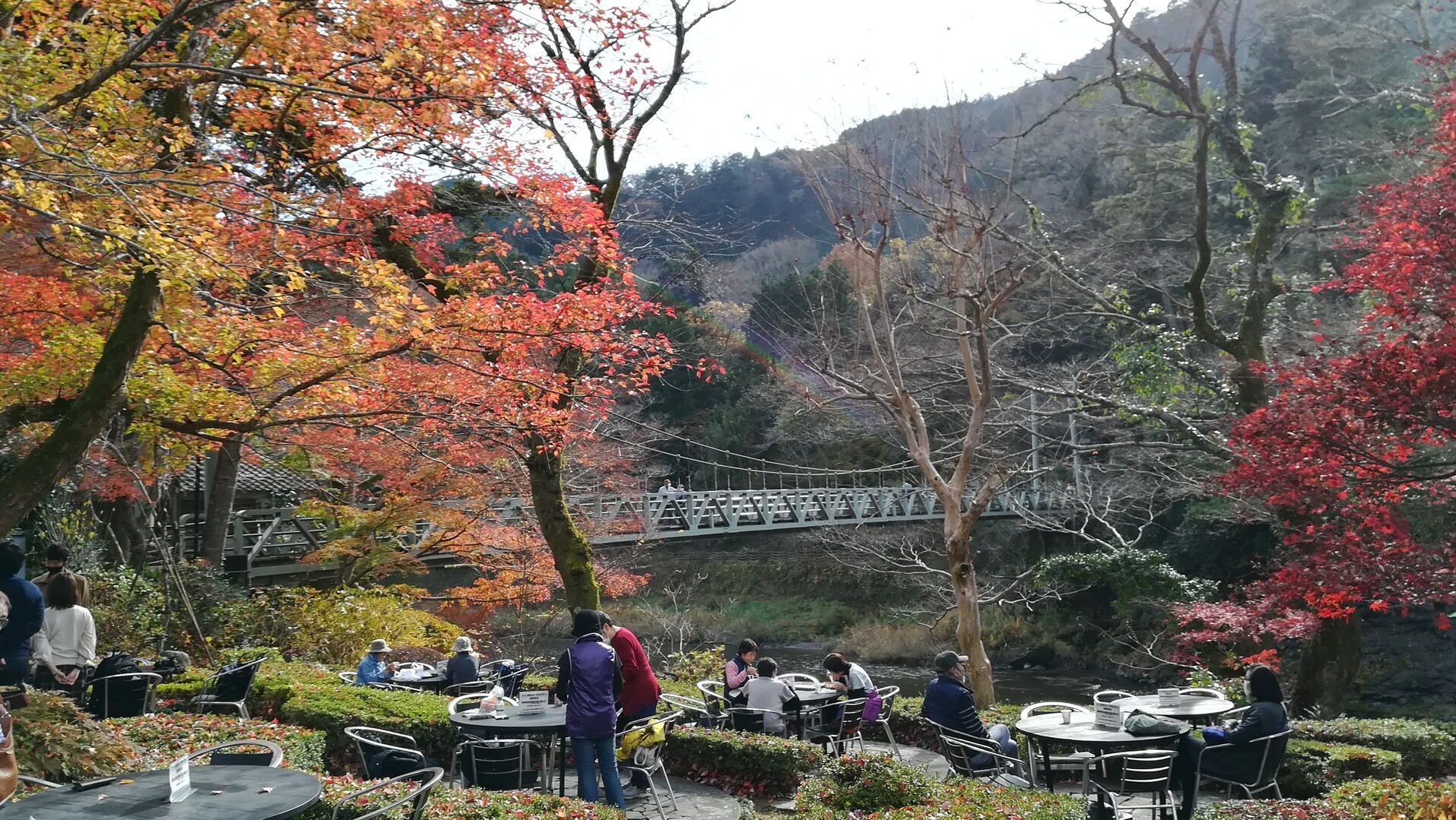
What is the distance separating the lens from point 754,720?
616 cm

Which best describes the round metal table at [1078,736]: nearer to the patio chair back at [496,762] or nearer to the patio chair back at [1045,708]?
the patio chair back at [1045,708]

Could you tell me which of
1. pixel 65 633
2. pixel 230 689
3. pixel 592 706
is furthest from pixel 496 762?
pixel 65 633

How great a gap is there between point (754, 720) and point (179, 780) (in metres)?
3.83

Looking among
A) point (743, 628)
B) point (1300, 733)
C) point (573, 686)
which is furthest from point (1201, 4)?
point (743, 628)

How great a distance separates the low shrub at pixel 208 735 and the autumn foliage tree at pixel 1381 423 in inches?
238

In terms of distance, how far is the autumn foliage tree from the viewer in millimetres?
5449

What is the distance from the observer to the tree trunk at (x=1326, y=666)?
8.28 meters

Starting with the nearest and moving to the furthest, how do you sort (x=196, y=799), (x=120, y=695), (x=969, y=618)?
(x=196, y=799)
(x=120, y=695)
(x=969, y=618)

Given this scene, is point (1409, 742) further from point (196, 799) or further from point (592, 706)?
point (196, 799)

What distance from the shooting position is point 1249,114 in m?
22.4

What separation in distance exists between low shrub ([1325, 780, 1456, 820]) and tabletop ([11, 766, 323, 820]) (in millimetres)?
3404

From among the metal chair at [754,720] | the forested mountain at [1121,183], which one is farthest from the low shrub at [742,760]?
the forested mountain at [1121,183]

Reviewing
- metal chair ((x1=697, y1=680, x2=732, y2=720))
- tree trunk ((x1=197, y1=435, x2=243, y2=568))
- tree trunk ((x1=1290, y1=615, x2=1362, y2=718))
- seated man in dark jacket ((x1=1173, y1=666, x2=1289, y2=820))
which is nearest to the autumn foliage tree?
tree trunk ((x1=1290, y1=615, x2=1362, y2=718))

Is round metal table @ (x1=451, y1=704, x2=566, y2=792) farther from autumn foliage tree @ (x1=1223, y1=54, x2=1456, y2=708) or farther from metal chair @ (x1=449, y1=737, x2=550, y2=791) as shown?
autumn foliage tree @ (x1=1223, y1=54, x2=1456, y2=708)
